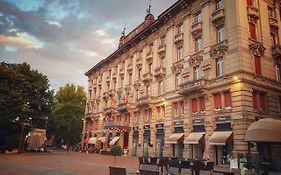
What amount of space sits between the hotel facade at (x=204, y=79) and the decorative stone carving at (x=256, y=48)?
101 mm

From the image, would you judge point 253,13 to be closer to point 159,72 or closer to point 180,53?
point 180,53

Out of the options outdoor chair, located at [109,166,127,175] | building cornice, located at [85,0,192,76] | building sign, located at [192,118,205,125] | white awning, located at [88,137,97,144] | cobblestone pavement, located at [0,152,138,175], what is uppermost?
building cornice, located at [85,0,192,76]

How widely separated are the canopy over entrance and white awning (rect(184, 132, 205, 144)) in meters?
9.28

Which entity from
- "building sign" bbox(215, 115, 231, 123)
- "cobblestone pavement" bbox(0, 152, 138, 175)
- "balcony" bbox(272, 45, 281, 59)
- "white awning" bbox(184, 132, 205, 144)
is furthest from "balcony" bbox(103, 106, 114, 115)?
"balcony" bbox(272, 45, 281, 59)

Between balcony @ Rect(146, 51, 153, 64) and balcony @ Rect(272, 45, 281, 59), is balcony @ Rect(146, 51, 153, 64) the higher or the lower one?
the higher one

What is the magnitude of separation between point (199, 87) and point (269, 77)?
731 cm

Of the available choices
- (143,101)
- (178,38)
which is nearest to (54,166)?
(143,101)

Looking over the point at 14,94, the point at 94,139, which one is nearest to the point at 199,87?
the point at 14,94

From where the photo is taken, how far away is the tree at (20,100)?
3988cm

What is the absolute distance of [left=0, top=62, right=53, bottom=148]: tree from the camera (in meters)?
39.9

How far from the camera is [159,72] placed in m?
36.8

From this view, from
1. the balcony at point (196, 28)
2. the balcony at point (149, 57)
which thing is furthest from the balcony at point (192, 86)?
the balcony at point (149, 57)

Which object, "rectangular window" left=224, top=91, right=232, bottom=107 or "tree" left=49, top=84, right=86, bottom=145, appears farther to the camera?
"tree" left=49, top=84, right=86, bottom=145

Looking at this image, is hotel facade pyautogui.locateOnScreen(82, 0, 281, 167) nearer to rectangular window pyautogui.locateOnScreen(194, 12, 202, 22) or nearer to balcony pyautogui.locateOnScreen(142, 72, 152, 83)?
rectangular window pyautogui.locateOnScreen(194, 12, 202, 22)
